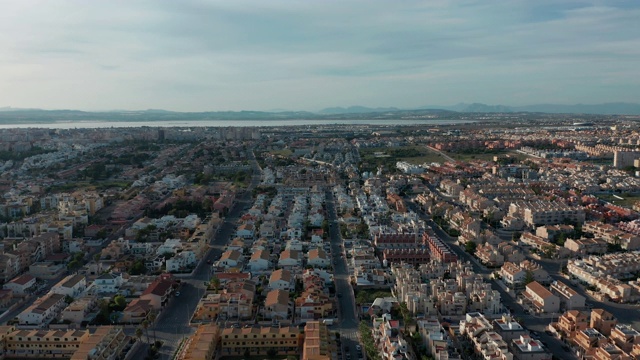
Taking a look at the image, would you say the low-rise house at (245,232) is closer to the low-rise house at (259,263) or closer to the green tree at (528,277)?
the low-rise house at (259,263)

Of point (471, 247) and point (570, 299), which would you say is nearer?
point (570, 299)

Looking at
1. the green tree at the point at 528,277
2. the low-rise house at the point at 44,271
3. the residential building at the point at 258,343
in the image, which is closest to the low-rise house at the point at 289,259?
the residential building at the point at 258,343

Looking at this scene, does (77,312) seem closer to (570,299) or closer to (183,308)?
(183,308)

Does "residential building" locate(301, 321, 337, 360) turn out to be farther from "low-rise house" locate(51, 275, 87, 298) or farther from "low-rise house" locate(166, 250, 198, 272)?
"low-rise house" locate(51, 275, 87, 298)

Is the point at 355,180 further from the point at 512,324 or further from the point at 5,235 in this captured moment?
the point at 512,324

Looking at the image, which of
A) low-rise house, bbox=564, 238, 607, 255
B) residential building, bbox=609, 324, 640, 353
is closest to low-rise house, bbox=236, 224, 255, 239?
low-rise house, bbox=564, 238, 607, 255

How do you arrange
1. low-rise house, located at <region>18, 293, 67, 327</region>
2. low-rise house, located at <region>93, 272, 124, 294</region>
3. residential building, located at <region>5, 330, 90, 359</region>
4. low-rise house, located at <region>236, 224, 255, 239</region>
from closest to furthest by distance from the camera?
residential building, located at <region>5, 330, 90, 359</region>, low-rise house, located at <region>18, 293, 67, 327</region>, low-rise house, located at <region>93, 272, 124, 294</region>, low-rise house, located at <region>236, 224, 255, 239</region>

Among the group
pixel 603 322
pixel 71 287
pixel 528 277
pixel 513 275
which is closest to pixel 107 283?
pixel 71 287

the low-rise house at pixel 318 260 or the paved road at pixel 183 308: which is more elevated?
the low-rise house at pixel 318 260

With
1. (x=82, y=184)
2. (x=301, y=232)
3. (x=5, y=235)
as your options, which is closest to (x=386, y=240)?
(x=301, y=232)
